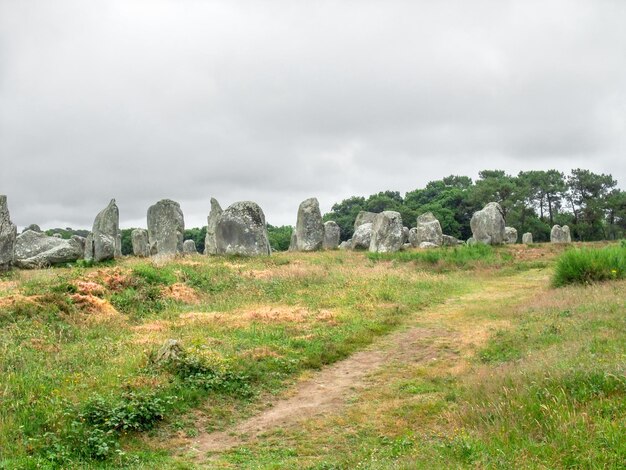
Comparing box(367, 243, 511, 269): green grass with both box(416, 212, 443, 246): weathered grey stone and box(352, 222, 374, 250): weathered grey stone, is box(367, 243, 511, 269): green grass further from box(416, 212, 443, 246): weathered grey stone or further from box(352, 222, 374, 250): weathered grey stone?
box(416, 212, 443, 246): weathered grey stone

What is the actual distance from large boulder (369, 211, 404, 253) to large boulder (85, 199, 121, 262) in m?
16.2

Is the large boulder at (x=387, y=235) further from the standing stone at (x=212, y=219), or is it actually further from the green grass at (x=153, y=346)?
the green grass at (x=153, y=346)

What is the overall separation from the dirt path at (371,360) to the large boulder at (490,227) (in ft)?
67.3

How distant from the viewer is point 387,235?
3822 centimetres

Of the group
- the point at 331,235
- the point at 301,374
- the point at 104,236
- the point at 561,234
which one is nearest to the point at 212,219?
the point at 104,236

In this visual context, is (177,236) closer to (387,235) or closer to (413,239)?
(387,235)

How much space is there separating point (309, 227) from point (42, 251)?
653 inches

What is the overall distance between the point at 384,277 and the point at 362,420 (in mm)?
14847

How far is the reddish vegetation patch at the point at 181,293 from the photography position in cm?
1789

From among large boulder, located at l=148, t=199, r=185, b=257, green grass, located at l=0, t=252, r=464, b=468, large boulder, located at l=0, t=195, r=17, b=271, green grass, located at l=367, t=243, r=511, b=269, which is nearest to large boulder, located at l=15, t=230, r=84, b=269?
large boulder, located at l=0, t=195, r=17, b=271

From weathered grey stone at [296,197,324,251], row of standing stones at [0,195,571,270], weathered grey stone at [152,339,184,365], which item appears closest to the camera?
weathered grey stone at [152,339,184,365]

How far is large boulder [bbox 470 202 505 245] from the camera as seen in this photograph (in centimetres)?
3981

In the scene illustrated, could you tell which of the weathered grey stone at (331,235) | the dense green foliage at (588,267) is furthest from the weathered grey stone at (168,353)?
the weathered grey stone at (331,235)

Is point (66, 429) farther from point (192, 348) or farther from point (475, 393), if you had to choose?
point (475, 393)
